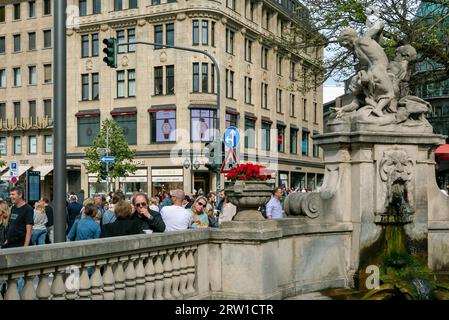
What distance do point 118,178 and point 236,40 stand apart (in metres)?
14.2

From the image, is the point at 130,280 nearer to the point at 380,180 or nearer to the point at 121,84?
the point at 380,180

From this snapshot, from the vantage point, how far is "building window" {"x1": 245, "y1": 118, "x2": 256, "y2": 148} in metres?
51.1

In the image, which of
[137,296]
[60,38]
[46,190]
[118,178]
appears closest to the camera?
[137,296]

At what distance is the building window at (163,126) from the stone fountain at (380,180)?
37709mm

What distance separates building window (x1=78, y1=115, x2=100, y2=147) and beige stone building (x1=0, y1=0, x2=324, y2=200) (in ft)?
0.26

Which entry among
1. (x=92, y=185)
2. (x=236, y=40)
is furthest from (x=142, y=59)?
(x=92, y=185)

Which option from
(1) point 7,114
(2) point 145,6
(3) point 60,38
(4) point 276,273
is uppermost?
(2) point 145,6

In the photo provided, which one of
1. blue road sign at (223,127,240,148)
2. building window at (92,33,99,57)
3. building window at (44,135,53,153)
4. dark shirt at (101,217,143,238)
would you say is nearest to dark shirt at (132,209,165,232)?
dark shirt at (101,217,143,238)

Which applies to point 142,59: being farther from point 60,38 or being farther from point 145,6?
point 60,38

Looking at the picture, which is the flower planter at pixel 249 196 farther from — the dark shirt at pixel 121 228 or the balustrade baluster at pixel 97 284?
the balustrade baluster at pixel 97 284

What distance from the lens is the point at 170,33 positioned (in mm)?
48062

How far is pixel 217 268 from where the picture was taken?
745cm
